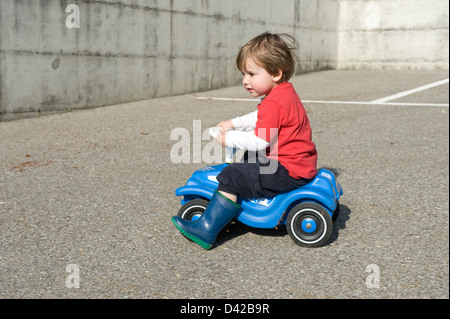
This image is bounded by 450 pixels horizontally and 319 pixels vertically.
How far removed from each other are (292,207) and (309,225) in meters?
0.16

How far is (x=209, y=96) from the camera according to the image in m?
10.4

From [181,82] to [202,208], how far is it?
741cm

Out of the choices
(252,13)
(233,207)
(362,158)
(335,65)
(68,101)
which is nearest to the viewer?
(233,207)

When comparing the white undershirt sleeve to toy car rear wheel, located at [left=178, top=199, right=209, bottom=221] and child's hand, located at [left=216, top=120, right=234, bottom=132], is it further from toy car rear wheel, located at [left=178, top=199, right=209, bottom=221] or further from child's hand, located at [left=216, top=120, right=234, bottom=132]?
toy car rear wheel, located at [left=178, top=199, right=209, bottom=221]

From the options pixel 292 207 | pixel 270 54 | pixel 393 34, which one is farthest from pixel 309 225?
pixel 393 34

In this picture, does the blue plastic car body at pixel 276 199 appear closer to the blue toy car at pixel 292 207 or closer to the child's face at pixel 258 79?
the blue toy car at pixel 292 207

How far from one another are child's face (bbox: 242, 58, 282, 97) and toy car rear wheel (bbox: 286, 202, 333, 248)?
71 centimetres

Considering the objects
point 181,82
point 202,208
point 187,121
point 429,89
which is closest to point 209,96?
point 181,82

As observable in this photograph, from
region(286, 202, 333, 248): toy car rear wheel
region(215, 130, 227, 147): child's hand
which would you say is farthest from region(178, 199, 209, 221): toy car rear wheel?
region(286, 202, 333, 248): toy car rear wheel

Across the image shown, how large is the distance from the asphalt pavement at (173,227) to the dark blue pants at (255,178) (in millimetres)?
333

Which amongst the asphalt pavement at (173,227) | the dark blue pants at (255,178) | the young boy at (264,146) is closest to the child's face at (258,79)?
the young boy at (264,146)

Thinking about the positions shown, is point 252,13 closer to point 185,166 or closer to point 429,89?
point 429,89

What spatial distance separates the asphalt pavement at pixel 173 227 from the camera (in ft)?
8.68

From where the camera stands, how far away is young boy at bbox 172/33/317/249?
10.0ft
